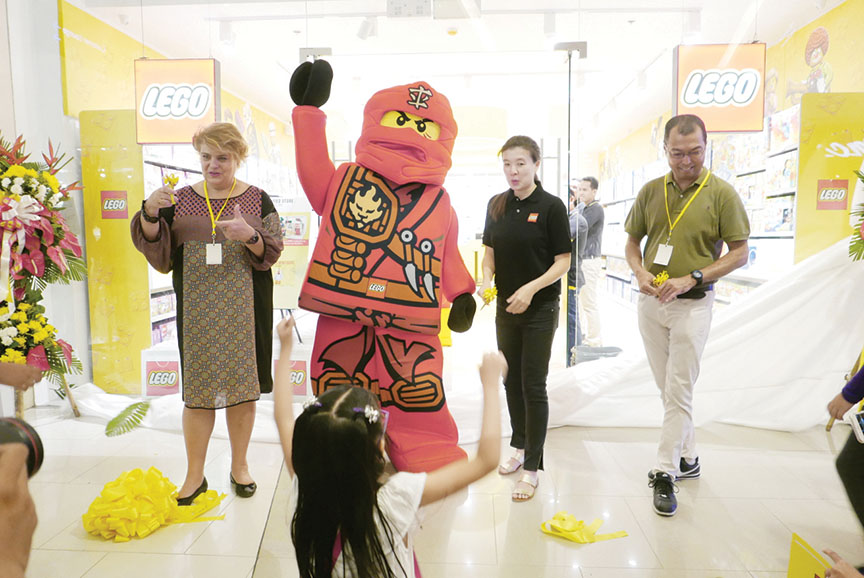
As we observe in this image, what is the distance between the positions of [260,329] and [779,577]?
6.72 feet

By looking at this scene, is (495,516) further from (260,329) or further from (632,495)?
(260,329)

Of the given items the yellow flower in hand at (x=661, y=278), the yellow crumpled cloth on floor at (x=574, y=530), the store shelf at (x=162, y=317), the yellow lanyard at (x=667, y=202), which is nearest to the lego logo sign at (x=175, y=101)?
the store shelf at (x=162, y=317)

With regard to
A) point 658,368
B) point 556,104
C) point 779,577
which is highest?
point 556,104

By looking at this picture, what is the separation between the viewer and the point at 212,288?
2309 mm

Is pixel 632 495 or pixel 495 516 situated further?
pixel 632 495

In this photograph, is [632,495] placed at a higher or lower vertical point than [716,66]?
lower

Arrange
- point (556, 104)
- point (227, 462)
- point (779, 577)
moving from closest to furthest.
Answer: point (779, 577) → point (227, 462) → point (556, 104)

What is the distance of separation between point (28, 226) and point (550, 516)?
2386 millimetres

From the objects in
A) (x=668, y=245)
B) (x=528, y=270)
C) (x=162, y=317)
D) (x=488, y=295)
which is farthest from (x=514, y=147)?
(x=162, y=317)

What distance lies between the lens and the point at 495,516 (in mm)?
2400

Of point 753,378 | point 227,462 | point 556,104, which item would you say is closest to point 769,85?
point 556,104

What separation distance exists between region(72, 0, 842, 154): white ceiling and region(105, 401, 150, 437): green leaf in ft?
6.66

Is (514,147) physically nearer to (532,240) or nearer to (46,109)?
(532,240)

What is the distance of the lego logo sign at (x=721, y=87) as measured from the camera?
3.47 meters
